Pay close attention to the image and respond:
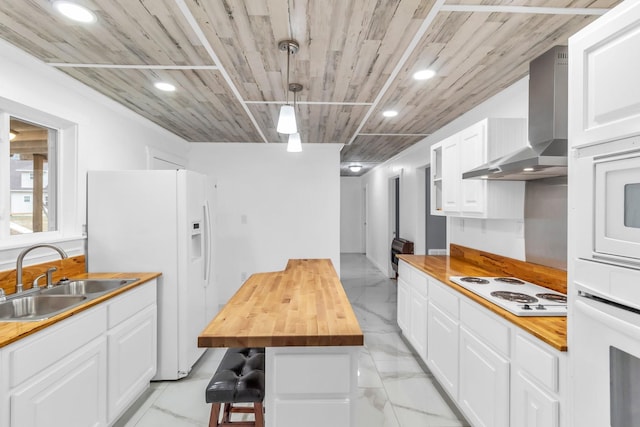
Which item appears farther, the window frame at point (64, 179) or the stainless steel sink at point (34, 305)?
the window frame at point (64, 179)

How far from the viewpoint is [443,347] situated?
2.50 m

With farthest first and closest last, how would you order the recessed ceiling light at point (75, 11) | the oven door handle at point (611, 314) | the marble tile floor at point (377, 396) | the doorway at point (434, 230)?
the doorway at point (434, 230), the marble tile floor at point (377, 396), the recessed ceiling light at point (75, 11), the oven door handle at point (611, 314)

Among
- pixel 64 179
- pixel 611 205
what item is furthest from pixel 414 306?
pixel 64 179

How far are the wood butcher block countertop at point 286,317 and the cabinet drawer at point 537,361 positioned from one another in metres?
0.80

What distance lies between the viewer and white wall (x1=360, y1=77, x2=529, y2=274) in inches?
109

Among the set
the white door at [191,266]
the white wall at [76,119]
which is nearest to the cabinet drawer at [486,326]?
the white door at [191,266]

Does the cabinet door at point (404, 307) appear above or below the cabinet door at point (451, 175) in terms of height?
below

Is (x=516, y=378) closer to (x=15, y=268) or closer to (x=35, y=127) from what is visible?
(x=15, y=268)

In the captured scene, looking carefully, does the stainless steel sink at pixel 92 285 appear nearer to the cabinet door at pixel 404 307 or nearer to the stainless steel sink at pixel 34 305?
the stainless steel sink at pixel 34 305

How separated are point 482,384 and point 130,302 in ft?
7.73

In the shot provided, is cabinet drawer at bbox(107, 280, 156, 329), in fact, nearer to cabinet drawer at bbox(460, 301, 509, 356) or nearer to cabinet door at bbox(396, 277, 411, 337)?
cabinet drawer at bbox(460, 301, 509, 356)

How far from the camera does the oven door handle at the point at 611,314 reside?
1.00 metres

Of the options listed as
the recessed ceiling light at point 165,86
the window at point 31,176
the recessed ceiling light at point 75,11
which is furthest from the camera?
the recessed ceiling light at point 165,86

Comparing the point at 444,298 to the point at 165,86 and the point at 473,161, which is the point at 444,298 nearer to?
the point at 473,161
